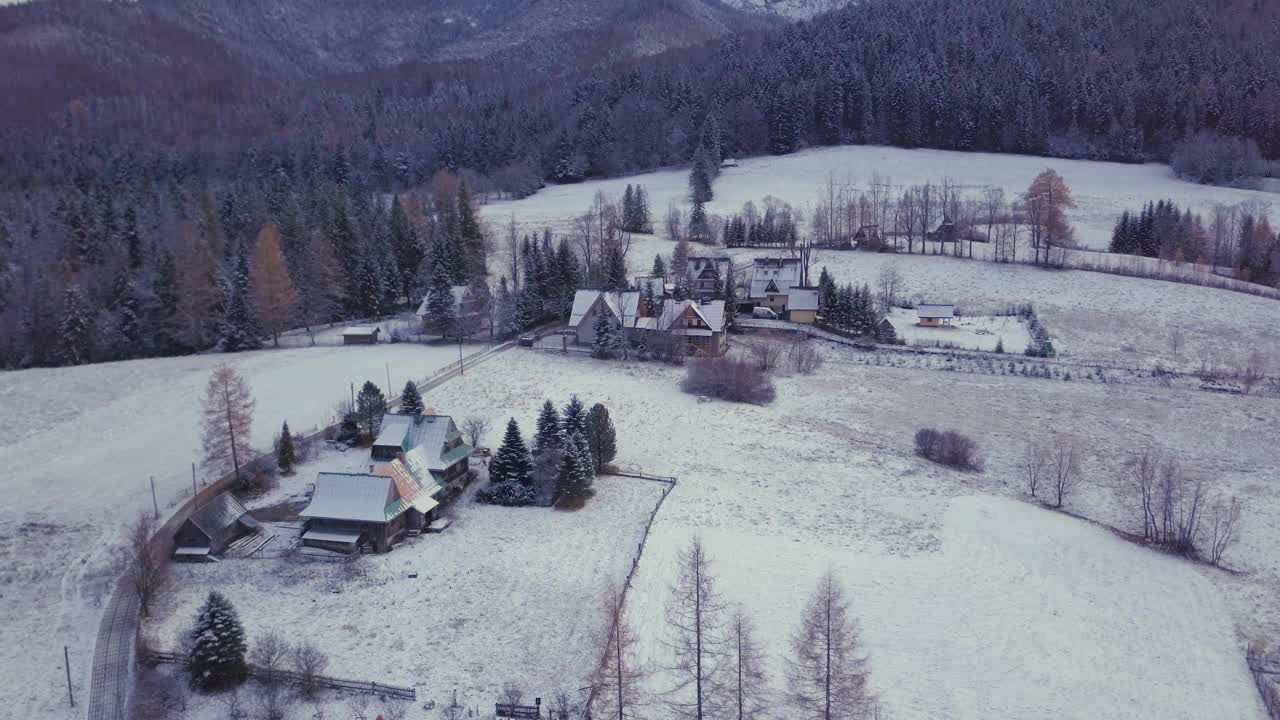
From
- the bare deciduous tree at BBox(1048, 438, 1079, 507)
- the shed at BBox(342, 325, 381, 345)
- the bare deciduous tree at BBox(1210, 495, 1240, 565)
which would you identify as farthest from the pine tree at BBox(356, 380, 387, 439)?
the bare deciduous tree at BBox(1210, 495, 1240, 565)

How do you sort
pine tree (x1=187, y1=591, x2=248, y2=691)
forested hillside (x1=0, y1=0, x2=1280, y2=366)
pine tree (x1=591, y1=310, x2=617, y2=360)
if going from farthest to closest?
Answer: forested hillside (x1=0, y1=0, x2=1280, y2=366) → pine tree (x1=591, y1=310, x2=617, y2=360) → pine tree (x1=187, y1=591, x2=248, y2=691)

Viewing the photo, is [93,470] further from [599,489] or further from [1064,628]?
[1064,628]

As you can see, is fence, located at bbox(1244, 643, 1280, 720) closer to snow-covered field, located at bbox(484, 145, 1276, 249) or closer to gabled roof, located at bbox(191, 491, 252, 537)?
gabled roof, located at bbox(191, 491, 252, 537)

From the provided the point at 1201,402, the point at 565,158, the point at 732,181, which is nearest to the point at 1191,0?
the point at 732,181

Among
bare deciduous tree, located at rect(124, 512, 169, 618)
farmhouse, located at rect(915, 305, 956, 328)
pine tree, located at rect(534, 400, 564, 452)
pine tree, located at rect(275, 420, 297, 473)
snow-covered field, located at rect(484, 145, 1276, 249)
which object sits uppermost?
snow-covered field, located at rect(484, 145, 1276, 249)

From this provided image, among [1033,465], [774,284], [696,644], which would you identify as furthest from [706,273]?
[696,644]

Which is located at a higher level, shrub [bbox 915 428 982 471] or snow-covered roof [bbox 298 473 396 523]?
snow-covered roof [bbox 298 473 396 523]
